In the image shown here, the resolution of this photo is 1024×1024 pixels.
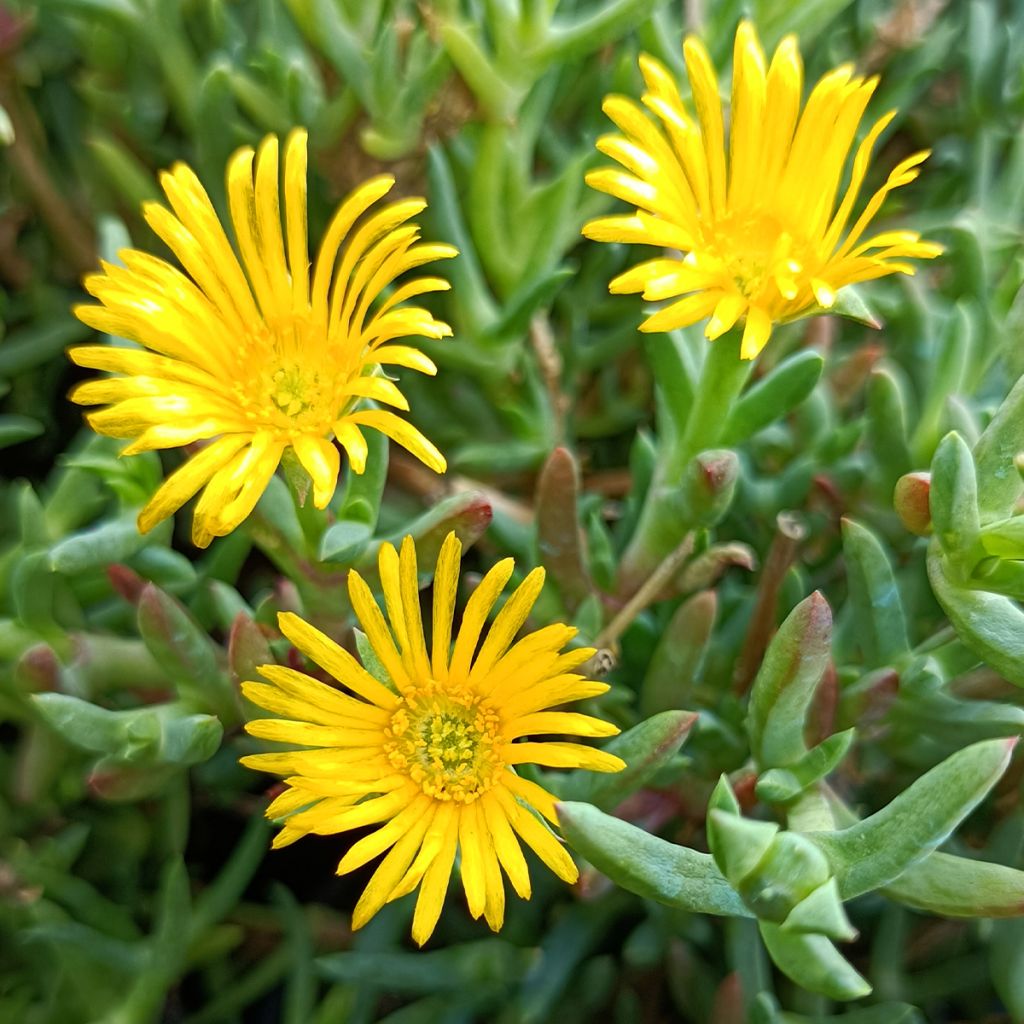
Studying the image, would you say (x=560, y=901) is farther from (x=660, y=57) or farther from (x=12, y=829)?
(x=660, y=57)

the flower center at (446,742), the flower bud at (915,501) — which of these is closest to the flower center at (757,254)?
the flower bud at (915,501)

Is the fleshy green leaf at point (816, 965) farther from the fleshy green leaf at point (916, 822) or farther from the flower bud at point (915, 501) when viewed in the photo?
the flower bud at point (915, 501)

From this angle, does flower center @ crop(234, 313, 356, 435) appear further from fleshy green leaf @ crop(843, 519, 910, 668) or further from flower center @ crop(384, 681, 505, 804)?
fleshy green leaf @ crop(843, 519, 910, 668)

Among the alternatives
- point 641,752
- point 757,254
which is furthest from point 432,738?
A: point 757,254

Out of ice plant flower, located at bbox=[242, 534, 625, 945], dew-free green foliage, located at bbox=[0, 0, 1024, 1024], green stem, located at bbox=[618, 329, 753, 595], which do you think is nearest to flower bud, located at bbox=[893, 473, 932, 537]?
dew-free green foliage, located at bbox=[0, 0, 1024, 1024]

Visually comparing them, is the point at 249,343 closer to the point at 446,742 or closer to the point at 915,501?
the point at 446,742

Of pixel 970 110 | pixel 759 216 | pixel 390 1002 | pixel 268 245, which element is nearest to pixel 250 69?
pixel 268 245
